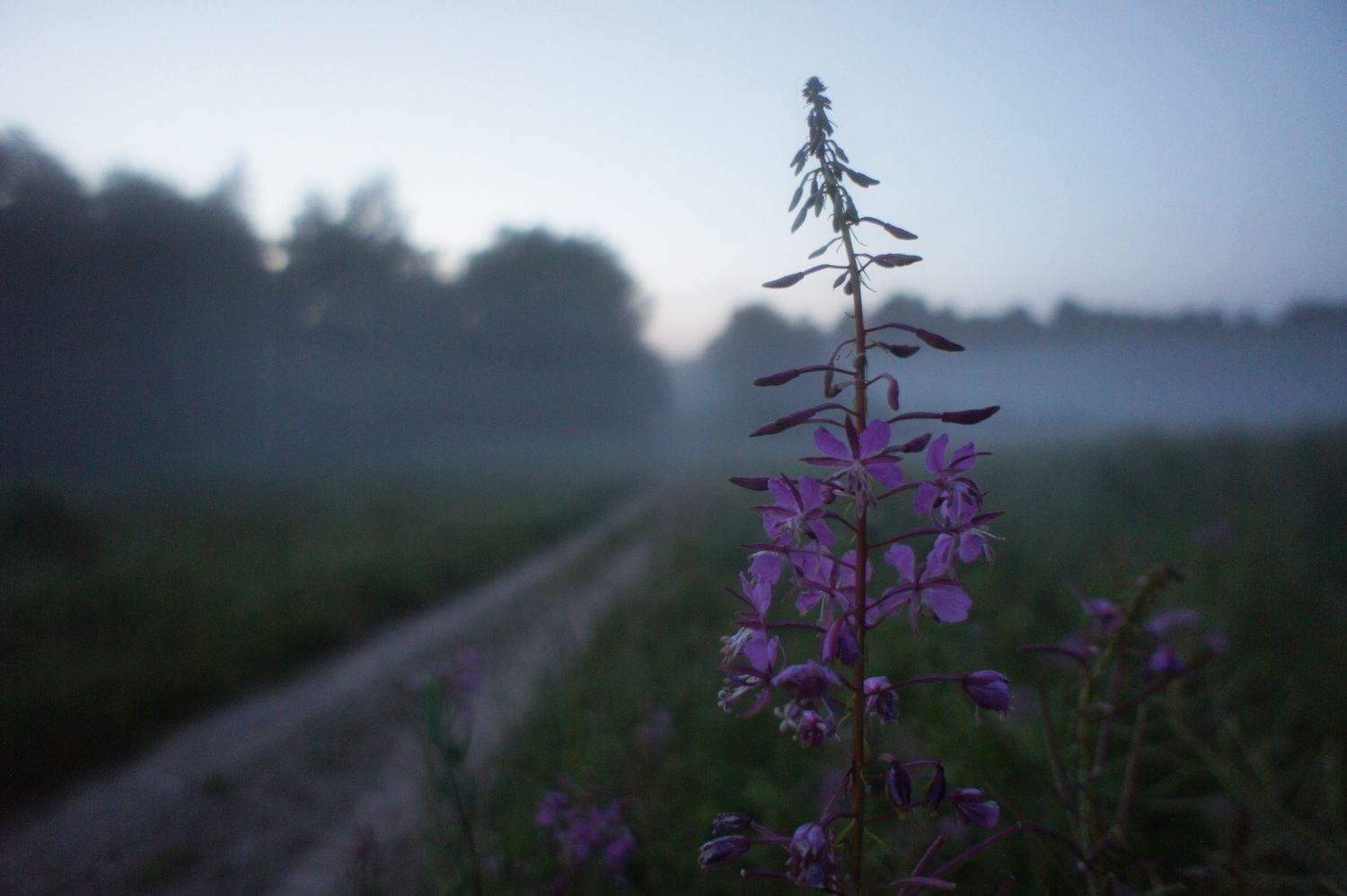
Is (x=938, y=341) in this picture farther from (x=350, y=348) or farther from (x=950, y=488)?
(x=350, y=348)

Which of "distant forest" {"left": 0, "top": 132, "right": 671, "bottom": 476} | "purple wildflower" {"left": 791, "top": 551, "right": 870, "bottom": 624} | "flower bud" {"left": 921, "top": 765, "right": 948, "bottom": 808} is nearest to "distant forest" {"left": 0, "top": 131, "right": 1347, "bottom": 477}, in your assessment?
"distant forest" {"left": 0, "top": 132, "right": 671, "bottom": 476}

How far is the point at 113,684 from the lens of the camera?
20.3 feet

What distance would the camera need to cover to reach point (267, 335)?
2408 centimetres

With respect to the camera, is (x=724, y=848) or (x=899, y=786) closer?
(x=899, y=786)

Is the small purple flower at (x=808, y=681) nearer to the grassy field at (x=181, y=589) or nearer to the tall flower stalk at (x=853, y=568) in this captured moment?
the tall flower stalk at (x=853, y=568)

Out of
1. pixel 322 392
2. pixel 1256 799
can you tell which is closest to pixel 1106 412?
pixel 1256 799

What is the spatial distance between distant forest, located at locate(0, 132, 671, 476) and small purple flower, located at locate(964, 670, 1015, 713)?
16.8m

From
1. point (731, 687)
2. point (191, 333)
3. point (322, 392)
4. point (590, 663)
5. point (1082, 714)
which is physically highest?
point (191, 333)

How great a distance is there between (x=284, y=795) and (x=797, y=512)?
5.89 metres

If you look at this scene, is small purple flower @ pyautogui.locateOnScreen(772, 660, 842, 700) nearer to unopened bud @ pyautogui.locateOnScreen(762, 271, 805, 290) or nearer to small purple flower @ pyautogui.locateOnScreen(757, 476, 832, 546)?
small purple flower @ pyautogui.locateOnScreen(757, 476, 832, 546)

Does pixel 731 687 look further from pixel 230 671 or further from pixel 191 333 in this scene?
pixel 191 333

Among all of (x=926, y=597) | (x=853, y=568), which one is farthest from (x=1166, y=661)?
(x=853, y=568)

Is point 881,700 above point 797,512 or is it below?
below

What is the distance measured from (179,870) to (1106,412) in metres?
25.3
